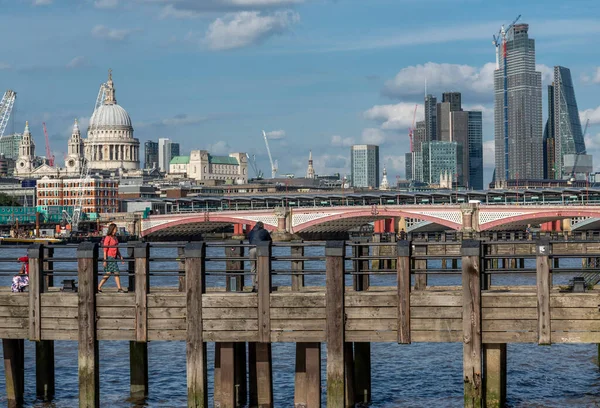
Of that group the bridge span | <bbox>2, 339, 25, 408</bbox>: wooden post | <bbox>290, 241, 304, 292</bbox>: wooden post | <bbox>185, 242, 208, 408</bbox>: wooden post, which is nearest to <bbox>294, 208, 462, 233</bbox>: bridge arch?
the bridge span

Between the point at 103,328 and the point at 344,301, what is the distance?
4.57 metres

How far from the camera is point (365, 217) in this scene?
15162 cm

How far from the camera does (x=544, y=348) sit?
35.7 metres

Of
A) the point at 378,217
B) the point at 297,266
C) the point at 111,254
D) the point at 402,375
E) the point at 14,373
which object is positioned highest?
the point at 378,217

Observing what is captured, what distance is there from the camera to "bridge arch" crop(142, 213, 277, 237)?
16200cm

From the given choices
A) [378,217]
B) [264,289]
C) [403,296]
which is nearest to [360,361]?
[403,296]

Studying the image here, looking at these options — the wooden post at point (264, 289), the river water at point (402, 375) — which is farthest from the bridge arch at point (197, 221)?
the wooden post at point (264, 289)

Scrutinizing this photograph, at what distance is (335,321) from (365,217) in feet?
428

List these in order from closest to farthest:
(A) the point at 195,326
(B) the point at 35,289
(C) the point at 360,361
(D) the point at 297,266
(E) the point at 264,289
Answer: (E) the point at 264,289 → (A) the point at 195,326 → (B) the point at 35,289 → (D) the point at 297,266 → (C) the point at 360,361

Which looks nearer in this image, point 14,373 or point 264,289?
point 264,289

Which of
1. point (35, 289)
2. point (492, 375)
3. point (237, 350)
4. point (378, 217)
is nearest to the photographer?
point (492, 375)

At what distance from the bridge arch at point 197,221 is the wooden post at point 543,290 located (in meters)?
138

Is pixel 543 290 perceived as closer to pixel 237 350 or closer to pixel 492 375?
pixel 492 375

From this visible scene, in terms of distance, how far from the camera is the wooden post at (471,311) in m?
20.9
